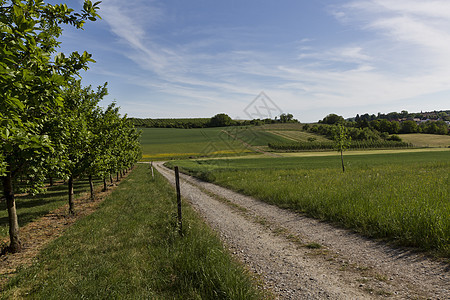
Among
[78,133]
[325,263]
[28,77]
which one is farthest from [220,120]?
[28,77]

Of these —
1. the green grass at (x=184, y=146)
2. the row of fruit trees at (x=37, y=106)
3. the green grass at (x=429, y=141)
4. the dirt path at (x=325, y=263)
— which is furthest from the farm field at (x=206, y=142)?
the dirt path at (x=325, y=263)

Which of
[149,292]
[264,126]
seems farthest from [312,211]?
[264,126]

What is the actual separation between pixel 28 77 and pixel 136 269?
4587 millimetres

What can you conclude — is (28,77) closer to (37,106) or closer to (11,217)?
(37,106)

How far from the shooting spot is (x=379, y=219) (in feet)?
24.5

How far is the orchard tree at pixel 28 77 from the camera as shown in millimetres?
3301

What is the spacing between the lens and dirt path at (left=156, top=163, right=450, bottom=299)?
4.48 meters

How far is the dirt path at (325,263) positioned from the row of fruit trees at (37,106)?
17.8ft

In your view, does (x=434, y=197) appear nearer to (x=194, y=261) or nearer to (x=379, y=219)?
(x=379, y=219)

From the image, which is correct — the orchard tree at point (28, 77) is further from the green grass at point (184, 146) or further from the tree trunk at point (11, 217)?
the green grass at point (184, 146)

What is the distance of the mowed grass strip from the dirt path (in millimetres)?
970

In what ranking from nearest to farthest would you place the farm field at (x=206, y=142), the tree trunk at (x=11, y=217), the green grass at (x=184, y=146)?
1. the tree trunk at (x=11, y=217)
2. the farm field at (x=206, y=142)
3. the green grass at (x=184, y=146)

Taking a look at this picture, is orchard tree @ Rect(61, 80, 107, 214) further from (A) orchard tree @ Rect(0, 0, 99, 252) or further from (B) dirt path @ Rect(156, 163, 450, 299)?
(B) dirt path @ Rect(156, 163, 450, 299)

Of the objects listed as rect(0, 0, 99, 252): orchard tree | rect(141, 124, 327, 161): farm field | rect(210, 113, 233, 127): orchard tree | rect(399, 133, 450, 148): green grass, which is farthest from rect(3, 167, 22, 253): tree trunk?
rect(399, 133, 450, 148): green grass
